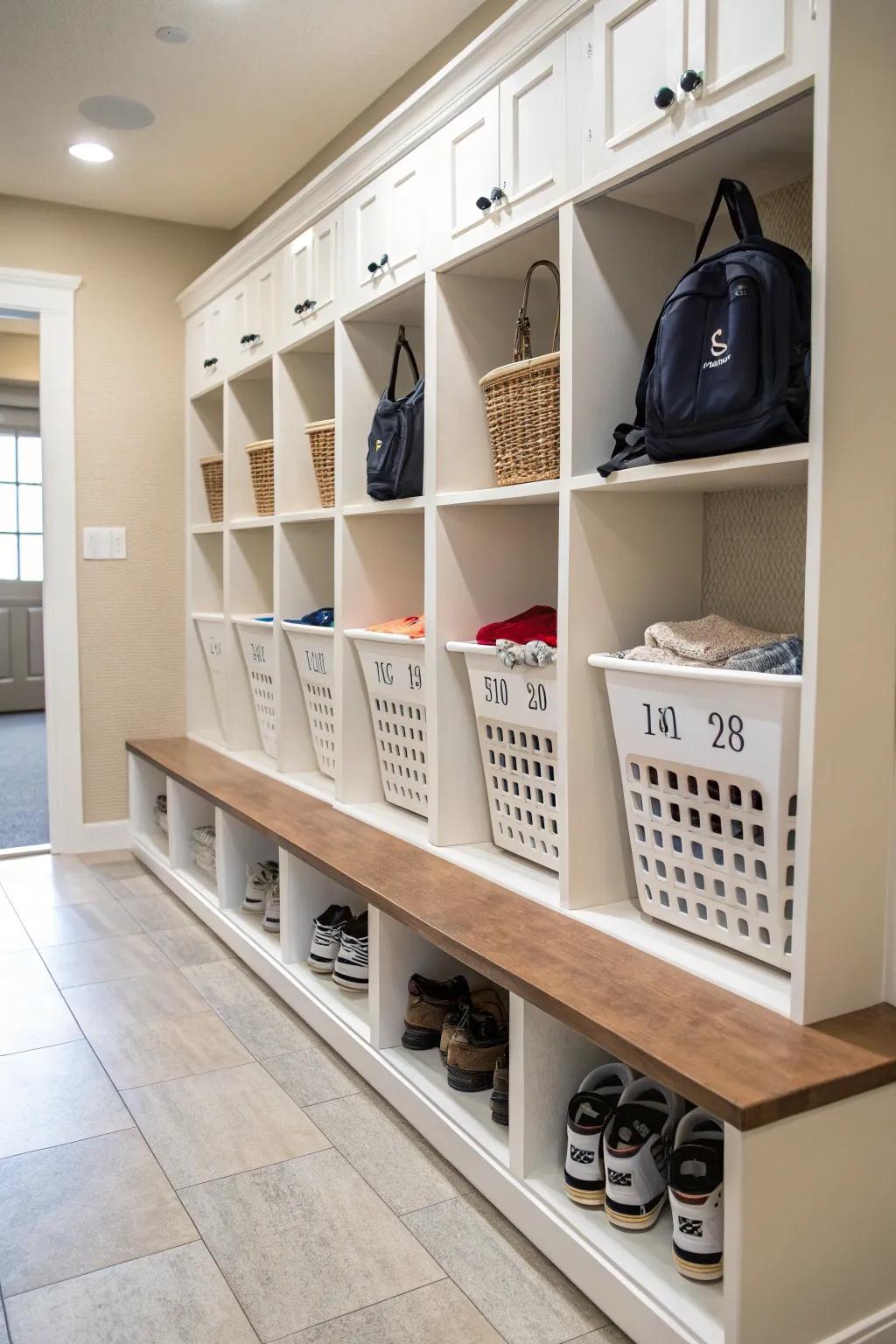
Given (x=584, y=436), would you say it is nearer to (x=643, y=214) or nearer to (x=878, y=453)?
A: (x=643, y=214)

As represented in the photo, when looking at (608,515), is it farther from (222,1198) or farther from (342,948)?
(222,1198)

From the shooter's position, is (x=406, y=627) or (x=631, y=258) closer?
(x=631, y=258)

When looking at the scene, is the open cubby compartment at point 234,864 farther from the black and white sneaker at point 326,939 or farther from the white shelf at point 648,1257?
the white shelf at point 648,1257

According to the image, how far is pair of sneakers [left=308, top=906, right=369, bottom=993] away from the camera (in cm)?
244

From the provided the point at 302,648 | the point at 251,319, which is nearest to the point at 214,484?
the point at 251,319

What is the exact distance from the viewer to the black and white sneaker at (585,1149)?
Result: 1649mm

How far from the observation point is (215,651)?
158 inches

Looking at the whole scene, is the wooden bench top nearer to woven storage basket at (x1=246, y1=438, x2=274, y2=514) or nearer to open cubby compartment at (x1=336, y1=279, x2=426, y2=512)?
open cubby compartment at (x1=336, y1=279, x2=426, y2=512)

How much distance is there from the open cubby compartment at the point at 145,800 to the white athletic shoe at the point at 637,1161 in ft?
9.02

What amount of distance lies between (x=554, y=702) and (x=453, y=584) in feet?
1.57

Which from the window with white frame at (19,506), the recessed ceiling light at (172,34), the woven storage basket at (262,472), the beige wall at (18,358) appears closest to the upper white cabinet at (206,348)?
the woven storage basket at (262,472)

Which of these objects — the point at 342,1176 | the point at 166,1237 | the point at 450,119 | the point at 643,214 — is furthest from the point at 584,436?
the point at 166,1237

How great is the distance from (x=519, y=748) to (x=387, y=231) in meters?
1.28

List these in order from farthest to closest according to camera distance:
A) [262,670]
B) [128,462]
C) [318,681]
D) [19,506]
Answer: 1. [19,506]
2. [128,462]
3. [262,670]
4. [318,681]
